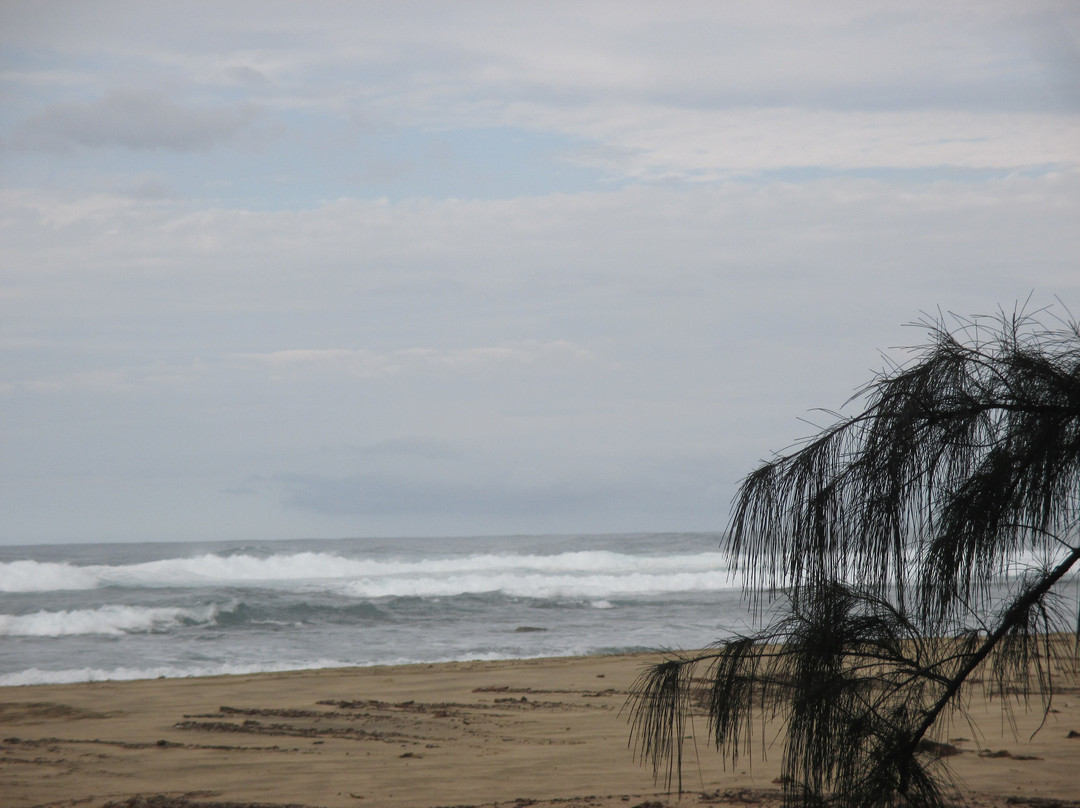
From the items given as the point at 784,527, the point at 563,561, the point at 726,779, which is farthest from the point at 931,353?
the point at 563,561

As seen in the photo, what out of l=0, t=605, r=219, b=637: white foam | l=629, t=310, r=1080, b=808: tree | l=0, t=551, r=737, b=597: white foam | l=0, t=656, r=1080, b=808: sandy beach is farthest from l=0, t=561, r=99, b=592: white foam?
l=629, t=310, r=1080, b=808: tree

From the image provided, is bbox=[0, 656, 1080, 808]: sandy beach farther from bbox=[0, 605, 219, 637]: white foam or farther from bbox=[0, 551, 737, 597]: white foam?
bbox=[0, 551, 737, 597]: white foam

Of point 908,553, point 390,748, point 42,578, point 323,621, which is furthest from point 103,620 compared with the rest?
point 908,553

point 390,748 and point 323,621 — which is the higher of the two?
point 390,748

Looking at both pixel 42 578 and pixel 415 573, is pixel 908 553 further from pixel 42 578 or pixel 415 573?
pixel 415 573

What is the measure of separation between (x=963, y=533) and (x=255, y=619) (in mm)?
20353

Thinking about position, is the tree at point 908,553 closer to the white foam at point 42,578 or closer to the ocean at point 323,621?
the ocean at point 323,621

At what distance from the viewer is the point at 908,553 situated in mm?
3373

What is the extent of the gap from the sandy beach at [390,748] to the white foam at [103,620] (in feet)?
25.9

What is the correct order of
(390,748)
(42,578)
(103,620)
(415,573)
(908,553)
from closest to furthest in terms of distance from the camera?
(908,553), (390,748), (103,620), (42,578), (415,573)

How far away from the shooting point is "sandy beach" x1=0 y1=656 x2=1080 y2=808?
6727 millimetres

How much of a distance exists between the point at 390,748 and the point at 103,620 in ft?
49.0

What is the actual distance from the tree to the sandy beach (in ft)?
5.98

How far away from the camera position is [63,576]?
33438 millimetres
